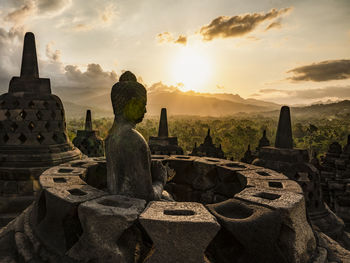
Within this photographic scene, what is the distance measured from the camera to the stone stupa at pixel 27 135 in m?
5.52

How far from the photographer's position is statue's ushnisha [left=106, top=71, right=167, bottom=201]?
8.79ft

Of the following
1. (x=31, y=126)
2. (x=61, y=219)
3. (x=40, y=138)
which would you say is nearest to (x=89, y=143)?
(x=40, y=138)

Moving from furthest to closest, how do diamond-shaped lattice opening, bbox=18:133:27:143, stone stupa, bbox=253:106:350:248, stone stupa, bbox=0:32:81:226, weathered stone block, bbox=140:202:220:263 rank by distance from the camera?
1. diamond-shaped lattice opening, bbox=18:133:27:143
2. stone stupa, bbox=253:106:350:248
3. stone stupa, bbox=0:32:81:226
4. weathered stone block, bbox=140:202:220:263

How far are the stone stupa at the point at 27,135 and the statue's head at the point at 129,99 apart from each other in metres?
4.09

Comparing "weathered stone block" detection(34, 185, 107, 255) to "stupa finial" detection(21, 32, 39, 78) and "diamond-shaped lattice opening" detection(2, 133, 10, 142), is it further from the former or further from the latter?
"stupa finial" detection(21, 32, 39, 78)

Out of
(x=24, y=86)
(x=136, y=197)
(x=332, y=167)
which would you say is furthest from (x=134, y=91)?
(x=332, y=167)

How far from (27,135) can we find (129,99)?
4.61 metres

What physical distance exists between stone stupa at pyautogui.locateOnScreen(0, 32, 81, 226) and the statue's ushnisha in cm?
393

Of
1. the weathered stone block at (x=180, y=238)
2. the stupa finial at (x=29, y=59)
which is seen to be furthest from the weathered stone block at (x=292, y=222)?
the stupa finial at (x=29, y=59)

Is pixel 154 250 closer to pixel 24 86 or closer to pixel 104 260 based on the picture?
pixel 104 260

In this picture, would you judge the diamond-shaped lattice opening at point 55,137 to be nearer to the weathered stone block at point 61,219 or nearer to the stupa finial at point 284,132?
the weathered stone block at point 61,219

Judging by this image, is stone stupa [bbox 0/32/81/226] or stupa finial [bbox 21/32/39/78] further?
stupa finial [bbox 21/32/39/78]

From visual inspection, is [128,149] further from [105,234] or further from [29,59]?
[29,59]

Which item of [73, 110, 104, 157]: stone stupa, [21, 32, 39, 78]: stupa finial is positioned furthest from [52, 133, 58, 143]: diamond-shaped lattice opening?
[73, 110, 104, 157]: stone stupa
